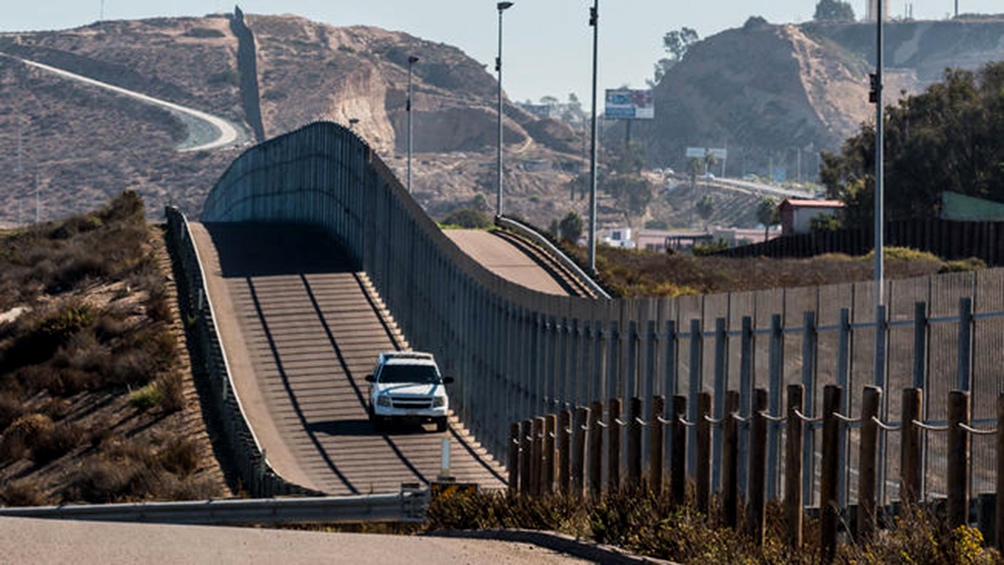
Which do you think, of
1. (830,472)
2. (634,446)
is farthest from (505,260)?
(830,472)

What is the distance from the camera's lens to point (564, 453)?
22.1 meters

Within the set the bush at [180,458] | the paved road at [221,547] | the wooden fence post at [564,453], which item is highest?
the paved road at [221,547]

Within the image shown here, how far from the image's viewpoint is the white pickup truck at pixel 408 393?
4338 cm

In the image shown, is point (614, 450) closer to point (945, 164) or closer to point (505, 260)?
point (505, 260)

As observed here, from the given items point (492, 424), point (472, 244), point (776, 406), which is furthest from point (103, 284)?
point (776, 406)

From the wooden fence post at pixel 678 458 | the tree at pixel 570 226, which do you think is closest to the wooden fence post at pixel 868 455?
A: the wooden fence post at pixel 678 458

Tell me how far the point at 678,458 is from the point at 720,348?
5401 mm

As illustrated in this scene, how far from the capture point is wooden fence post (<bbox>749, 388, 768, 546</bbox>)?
15227mm

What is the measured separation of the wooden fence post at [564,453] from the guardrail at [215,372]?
10.6m

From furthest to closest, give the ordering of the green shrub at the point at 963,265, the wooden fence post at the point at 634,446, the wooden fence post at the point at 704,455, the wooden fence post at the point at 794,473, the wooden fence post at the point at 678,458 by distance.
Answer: the green shrub at the point at 963,265
the wooden fence post at the point at 634,446
the wooden fence post at the point at 678,458
the wooden fence post at the point at 704,455
the wooden fence post at the point at 794,473

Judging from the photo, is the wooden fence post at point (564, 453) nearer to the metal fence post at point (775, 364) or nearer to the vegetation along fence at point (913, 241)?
the metal fence post at point (775, 364)

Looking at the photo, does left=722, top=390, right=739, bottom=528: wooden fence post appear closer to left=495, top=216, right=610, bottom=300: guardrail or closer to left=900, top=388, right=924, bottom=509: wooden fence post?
left=900, top=388, right=924, bottom=509: wooden fence post

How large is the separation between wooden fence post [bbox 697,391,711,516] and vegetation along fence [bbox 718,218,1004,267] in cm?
5750

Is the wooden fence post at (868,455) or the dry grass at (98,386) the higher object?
the wooden fence post at (868,455)
